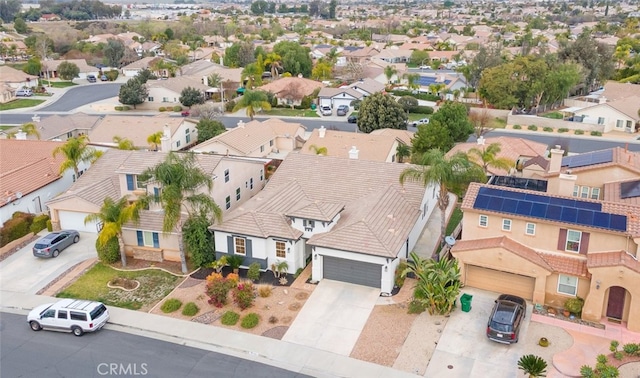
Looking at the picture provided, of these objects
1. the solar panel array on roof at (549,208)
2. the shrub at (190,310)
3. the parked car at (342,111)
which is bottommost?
the parked car at (342,111)

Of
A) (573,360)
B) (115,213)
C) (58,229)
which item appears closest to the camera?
(573,360)

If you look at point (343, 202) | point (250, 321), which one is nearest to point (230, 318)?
point (250, 321)

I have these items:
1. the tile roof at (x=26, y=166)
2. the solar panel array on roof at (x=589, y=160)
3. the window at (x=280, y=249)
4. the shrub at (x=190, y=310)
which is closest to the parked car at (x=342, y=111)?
the tile roof at (x=26, y=166)

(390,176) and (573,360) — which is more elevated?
(390,176)

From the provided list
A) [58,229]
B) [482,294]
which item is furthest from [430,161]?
[58,229]

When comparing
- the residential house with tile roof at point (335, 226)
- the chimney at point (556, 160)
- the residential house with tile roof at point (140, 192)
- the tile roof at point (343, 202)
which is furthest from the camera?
the chimney at point (556, 160)

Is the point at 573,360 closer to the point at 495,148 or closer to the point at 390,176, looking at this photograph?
the point at 390,176

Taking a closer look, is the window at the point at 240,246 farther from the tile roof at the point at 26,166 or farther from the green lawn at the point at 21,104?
the green lawn at the point at 21,104
